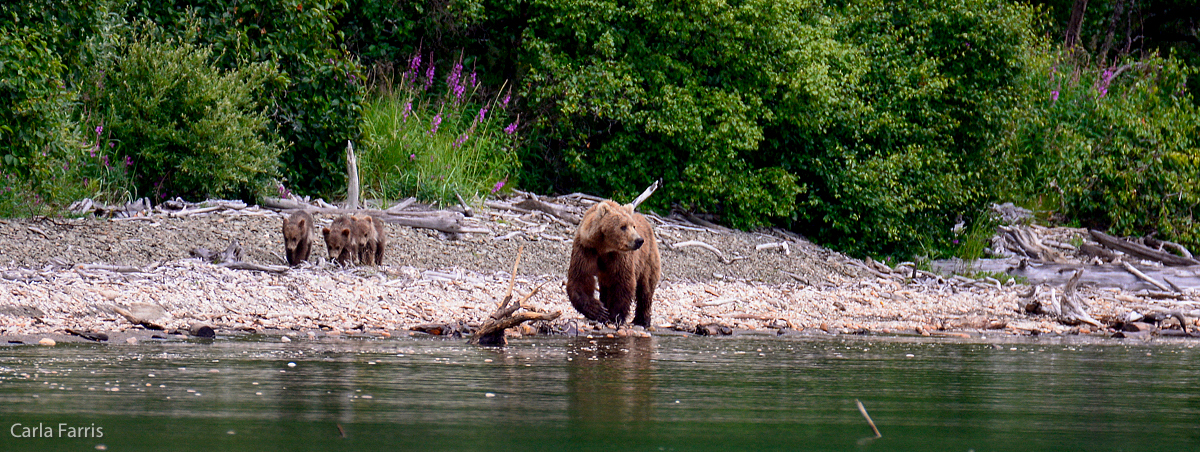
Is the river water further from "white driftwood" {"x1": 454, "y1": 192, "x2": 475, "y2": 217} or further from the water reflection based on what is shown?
"white driftwood" {"x1": 454, "y1": 192, "x2": 475, "y2": 217}

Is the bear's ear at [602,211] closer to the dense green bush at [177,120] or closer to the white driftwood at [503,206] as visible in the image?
the dense green bush at [177,120]

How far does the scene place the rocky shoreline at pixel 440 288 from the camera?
852 centimetres

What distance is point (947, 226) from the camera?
715 inches

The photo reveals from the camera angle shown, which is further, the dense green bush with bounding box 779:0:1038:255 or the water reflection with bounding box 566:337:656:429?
the dense green bush with bounding box 779:0:1038:255

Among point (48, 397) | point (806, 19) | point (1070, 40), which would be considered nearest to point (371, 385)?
point (48, 397)

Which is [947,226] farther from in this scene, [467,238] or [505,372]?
[505,372]

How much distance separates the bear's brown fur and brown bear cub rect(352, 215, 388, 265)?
0.20 ft

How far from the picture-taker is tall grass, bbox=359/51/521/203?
54.0 feet

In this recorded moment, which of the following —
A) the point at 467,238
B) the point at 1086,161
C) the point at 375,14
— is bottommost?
the point at 467,238

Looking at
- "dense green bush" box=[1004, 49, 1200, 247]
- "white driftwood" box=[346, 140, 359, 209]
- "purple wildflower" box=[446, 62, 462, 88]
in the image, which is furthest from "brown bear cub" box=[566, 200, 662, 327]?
"dense green bush" box=[1004, 49, 1200, 247]

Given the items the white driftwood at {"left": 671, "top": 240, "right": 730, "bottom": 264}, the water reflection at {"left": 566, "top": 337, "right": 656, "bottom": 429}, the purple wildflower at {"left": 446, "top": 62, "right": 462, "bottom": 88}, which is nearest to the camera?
the water reflection at {"left": 566, "top": 337, "right": 656, "bottom": 429}

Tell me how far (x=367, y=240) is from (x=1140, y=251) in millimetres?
13010

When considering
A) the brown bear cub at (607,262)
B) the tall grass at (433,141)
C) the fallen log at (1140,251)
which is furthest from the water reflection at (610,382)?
the fallen log at (1140,251)

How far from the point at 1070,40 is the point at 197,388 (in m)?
24.0
